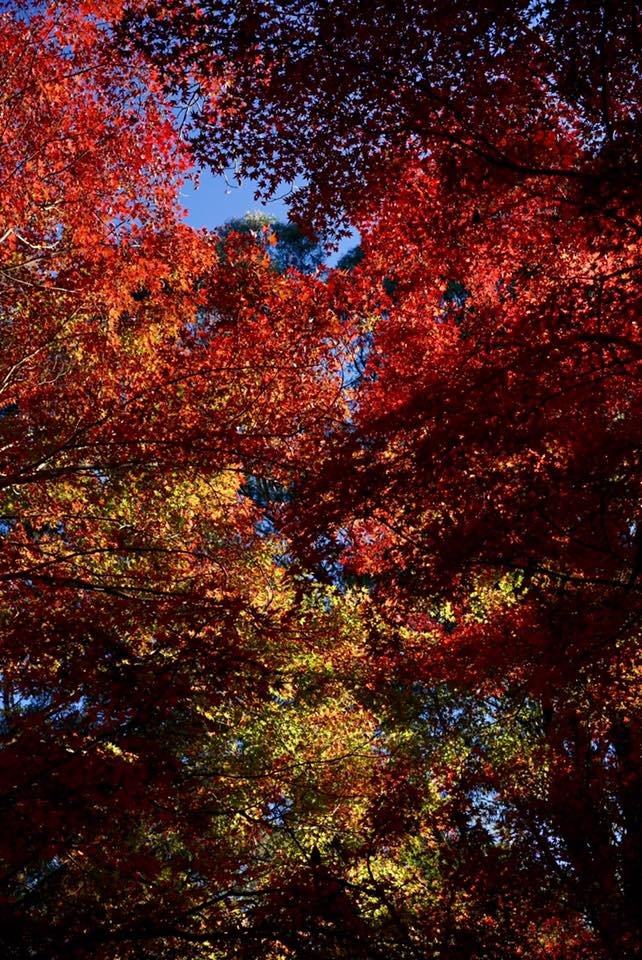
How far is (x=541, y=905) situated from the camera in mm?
6398

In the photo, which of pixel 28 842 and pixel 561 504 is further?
pixel 561 504

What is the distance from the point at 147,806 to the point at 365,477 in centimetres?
Result: 306

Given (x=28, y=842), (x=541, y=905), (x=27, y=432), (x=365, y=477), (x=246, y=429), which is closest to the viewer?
(x=28, y=842)

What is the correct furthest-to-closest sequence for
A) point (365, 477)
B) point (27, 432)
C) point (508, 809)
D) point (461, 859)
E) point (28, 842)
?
point (27, 432)
point (508, 809)
point (461, 859)
point (365, 477)
point (28, 842)

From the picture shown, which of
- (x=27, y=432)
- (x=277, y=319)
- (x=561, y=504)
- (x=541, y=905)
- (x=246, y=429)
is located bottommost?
(x=541, y=905)

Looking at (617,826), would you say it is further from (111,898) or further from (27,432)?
(27,432)

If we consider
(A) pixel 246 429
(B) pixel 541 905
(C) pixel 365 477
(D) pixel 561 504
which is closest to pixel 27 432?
(A) pixel 246 429

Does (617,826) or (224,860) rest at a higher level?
(224,860)

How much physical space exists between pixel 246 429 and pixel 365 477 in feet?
10.3

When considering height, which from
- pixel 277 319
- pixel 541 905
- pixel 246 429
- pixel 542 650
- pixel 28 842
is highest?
pixel 277 319

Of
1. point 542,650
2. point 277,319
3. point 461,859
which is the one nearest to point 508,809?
point 461,859

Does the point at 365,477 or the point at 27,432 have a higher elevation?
the point at 27,432

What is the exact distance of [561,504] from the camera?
588 cm

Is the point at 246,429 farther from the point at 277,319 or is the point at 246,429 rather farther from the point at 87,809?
the point at 87,809
